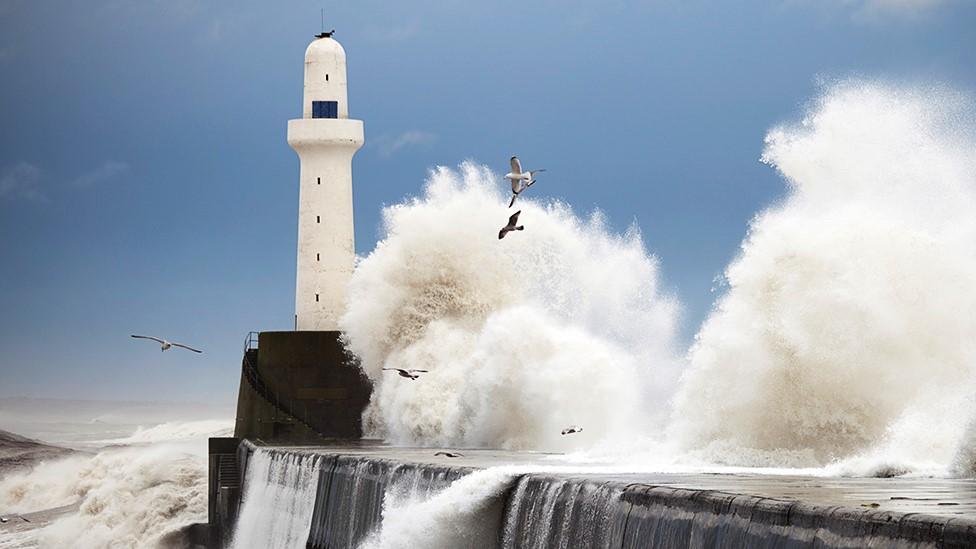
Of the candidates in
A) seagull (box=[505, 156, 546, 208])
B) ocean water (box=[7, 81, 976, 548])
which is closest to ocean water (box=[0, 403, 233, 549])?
ocean water (box=[7, 81, 976, 548])

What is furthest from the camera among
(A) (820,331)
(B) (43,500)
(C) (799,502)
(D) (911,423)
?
(B) (43,500)

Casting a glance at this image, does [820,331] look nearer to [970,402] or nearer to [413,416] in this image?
[970,402]

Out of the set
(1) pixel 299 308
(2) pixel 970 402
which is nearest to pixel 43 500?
(1) pixel 299 308

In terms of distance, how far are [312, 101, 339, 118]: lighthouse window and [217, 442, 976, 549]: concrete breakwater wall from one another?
16919mm

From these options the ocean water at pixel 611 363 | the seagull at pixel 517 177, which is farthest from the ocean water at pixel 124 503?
the seagull at pixel 517 177

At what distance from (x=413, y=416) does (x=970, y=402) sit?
16845 millimetres

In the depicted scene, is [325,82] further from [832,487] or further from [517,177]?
[832,487]

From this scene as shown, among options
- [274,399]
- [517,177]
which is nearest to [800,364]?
[517,177]

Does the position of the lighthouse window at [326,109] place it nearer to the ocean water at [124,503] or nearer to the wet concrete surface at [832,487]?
the ocean water at [124,503]

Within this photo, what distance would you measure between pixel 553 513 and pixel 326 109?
27.9 meters

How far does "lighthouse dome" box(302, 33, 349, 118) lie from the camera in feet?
136

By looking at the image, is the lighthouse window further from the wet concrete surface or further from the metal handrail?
the wet concrete surface

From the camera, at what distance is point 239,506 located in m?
30.5

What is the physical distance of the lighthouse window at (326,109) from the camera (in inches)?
1631
